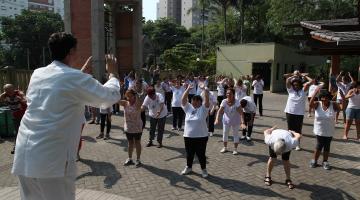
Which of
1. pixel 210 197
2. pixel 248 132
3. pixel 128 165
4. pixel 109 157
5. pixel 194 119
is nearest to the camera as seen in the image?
pixel 210 197

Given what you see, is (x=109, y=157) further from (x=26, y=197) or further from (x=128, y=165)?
(x=26, y=197)

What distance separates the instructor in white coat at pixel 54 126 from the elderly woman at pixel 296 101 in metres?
7.72

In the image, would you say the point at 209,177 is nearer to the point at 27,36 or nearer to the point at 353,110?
the point at 353,110

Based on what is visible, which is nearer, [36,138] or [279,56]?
[36,138]

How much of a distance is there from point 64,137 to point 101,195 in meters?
4.05

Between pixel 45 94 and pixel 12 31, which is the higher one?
pixel 12 31

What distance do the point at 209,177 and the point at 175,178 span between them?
70cm

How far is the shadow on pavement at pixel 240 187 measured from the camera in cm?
682

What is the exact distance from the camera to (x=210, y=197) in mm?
6602

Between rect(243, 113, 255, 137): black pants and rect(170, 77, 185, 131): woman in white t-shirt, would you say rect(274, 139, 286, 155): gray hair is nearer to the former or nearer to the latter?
rect(243, 113, 255, 137): black pants

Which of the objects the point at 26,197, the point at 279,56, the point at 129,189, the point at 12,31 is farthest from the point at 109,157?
the point at 12,31

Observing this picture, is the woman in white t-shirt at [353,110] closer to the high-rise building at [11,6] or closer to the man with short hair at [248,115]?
the man with short hair at [248,115]

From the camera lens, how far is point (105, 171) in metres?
8.09

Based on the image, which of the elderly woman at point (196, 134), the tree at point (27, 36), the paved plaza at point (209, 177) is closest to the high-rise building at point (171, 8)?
the tree at point (27, 36)
